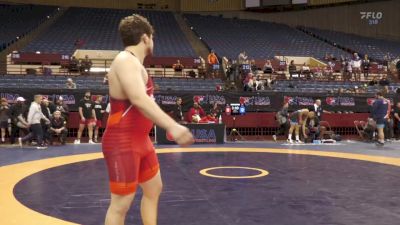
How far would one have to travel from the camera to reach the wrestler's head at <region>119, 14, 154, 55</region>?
2754 mm

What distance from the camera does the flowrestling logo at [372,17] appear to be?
34125mm

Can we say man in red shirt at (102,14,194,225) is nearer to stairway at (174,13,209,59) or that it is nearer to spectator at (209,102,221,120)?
spectator at (209,102,221,120)

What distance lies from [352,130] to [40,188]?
42.5 feet

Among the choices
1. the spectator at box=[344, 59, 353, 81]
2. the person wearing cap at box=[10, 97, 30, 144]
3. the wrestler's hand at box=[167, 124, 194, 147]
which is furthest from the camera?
the spectator at box=[344, 59, 353, 81]

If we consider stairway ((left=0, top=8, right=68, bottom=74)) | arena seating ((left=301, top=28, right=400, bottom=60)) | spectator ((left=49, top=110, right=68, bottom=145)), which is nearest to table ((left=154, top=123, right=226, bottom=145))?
spectator ((left=49, top=110, right=68, bottom=145))

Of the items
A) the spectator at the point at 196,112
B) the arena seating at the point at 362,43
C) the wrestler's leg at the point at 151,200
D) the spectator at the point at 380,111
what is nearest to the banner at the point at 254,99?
the spectator at the point at 196,112

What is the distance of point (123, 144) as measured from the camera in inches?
108

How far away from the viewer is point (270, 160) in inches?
385

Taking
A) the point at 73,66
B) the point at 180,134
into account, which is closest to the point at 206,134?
the point at 73,66

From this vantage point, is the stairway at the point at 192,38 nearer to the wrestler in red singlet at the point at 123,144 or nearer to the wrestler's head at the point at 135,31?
the wrestler's head at the point at 135,31

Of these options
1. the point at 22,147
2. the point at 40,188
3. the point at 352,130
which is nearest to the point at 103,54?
the point at 22,147

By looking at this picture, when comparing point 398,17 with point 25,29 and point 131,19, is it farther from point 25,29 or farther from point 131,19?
point 131,19

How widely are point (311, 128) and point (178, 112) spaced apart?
4553 millimetres

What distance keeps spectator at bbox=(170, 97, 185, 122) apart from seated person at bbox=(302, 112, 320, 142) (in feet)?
13.7
